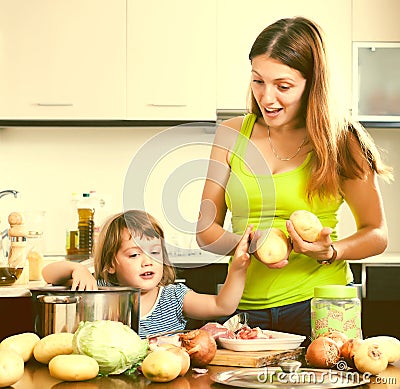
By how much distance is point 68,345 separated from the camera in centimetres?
122

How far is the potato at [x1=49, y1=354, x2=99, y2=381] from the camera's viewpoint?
3.67 feet

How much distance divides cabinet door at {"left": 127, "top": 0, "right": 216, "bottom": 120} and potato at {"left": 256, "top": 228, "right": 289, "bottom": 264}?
86.2 inches

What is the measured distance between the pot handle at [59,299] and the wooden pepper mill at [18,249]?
1044mm

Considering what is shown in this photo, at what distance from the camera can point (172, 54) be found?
3.81m

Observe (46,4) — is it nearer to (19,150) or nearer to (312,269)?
(19,150)

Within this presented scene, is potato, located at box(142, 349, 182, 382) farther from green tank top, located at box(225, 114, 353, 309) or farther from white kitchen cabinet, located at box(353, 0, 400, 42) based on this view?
white kitchen cabinet, located at box(353, 0, 400, 42)

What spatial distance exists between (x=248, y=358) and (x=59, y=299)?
0.99 ft

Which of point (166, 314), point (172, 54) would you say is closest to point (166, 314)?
point (166, 314)

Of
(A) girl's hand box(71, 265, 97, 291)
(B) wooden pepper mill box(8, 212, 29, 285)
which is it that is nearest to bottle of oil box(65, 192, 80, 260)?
(B) wooden pepper mill box(8, 212, 29, 285)

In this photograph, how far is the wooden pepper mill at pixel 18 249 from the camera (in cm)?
231

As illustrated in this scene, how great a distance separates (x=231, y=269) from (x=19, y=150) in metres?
2.55

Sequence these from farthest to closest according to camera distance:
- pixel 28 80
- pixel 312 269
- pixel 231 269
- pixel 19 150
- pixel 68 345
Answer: pixel 19 150, pixel 28 80, pixel 312 269, pixel 231 269, pixel 68 345

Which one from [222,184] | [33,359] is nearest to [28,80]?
[222,184]

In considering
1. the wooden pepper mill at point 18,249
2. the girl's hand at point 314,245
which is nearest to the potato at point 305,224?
the girl's hand at point 314,245
